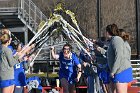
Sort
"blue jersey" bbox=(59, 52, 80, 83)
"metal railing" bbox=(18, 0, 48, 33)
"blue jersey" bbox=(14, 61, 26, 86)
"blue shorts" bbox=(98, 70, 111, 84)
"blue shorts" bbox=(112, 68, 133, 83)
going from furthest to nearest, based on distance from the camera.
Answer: "metal railing" bbox=(18, 0, 48, 33) → "blue shorts" bbox=(98, 70, 111, 84) → "blue jersey" bbox=(59, 52, 80, 83) → "blue jersey" bbox=(14, 61, 26, 86) → "blue shorts" bbox=(112, 68, 133, 83)

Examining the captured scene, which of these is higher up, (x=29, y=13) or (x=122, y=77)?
(x=29, y=13)

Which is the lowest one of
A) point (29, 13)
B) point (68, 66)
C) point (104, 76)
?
point (104, 76)

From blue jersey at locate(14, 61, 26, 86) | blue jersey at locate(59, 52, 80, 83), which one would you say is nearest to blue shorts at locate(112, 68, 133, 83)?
blue jersey at locate(59, 52, 80, 83)

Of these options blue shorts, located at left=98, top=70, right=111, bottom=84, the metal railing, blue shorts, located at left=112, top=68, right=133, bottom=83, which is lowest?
blue shorts, located at left=98, top=70, right=111, bottom=84

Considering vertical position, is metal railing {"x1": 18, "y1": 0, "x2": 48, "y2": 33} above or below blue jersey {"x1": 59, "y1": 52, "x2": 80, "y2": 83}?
above

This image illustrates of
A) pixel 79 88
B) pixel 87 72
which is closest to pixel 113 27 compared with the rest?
pixel 87 72

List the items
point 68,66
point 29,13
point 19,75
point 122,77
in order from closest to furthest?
point 122,77, point 19,75, point 68,66, point 29,13

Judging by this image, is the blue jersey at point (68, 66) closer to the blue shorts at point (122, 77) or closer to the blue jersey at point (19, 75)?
the blue jersey at point (19, 75)

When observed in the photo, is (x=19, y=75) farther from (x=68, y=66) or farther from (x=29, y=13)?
(x=29, y=13)

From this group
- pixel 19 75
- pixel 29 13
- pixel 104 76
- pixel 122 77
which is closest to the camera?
pixel 122 77

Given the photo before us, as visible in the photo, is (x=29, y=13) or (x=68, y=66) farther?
(x=29, y=13)

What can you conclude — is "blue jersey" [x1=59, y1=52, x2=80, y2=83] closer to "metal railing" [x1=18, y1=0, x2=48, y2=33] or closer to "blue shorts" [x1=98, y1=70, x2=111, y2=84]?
"blue shorts" [x1=98, y1=70, x2=111, y2=84]

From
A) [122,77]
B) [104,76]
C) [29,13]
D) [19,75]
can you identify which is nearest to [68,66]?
[104,76]

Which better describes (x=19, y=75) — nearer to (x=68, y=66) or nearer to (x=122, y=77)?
(x=68, y=66)
